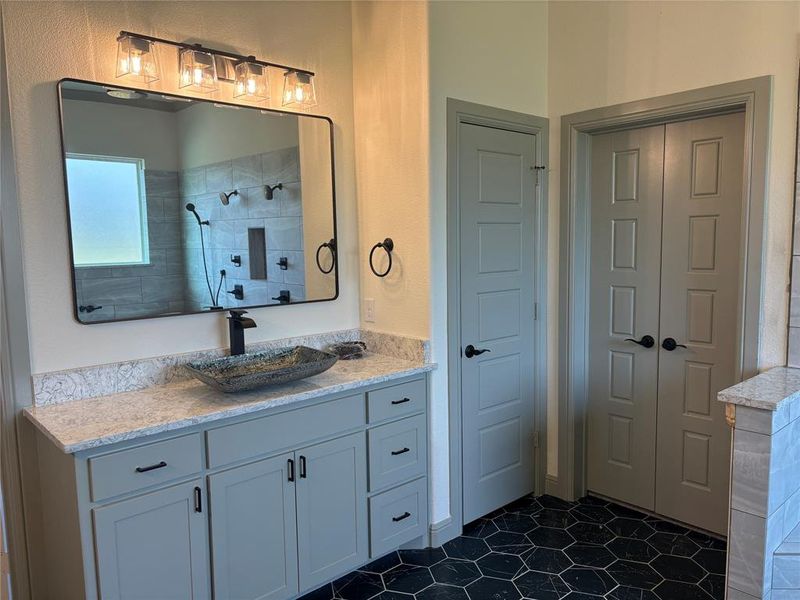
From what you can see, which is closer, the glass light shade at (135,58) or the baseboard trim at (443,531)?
the glass light shade at (135,58)

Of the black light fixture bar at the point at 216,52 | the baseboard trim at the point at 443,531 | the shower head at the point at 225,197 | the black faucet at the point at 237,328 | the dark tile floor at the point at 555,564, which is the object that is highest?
the black light fixture bar at the point at 216,52

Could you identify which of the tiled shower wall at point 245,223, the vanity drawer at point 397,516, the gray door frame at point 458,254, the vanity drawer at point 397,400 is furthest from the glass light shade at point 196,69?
the vanity drawer at point 397,516

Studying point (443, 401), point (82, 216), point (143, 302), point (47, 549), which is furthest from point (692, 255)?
point (47, 549)

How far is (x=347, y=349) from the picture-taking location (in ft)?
9.62

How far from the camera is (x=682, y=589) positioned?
2.51 metres

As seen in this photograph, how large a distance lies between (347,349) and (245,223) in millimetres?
777

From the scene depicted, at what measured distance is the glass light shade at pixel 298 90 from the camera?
2760mm

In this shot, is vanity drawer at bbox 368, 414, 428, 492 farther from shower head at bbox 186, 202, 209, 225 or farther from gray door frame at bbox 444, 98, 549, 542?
shower head at bbox 186, 202, 209, 225

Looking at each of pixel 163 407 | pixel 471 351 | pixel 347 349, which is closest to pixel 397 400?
pixel 347 349

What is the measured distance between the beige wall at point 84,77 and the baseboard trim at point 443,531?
118 cm

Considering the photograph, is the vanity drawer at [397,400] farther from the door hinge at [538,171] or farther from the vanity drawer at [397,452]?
the door hinge at [538,171]

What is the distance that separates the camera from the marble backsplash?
7.23 feet

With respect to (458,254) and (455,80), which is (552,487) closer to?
(458,254)

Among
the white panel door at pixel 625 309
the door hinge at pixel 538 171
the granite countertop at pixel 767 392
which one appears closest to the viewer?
the granite countertop at pixel 767 392
